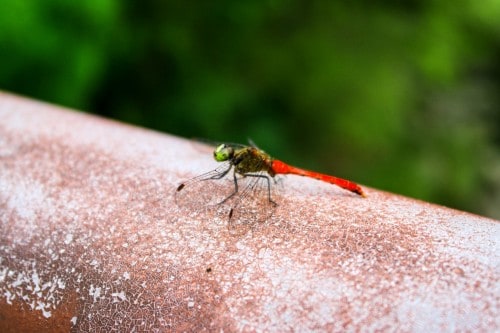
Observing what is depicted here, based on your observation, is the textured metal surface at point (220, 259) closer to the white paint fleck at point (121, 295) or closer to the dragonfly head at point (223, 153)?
the white paint fleck at point (121, 295)

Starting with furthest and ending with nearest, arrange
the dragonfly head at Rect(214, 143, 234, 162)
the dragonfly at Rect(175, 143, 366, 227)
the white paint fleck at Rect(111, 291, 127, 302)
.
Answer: the dragonfly head at Rect(214, 143, 234, 162) → the dragonfly at Rect(175, 143, 366, 227) → the white paint fleck at Rect(111, 291, 127, 302)

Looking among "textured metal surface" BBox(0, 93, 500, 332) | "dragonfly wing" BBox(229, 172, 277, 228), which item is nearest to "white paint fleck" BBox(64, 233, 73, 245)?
"textured metal surface" BBox(0, 93, 500, 332)

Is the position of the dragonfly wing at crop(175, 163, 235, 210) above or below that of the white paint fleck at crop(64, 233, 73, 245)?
above

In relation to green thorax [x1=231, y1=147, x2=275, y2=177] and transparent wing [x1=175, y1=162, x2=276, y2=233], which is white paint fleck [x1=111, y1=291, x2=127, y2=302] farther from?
green thorax [x1=231, y1=147, x2=275, y2=177]

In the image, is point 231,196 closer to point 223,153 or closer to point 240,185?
point 240,185

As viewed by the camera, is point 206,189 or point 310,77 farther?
point 310,77

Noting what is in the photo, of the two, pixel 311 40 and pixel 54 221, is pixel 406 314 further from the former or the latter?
pixel 311 40

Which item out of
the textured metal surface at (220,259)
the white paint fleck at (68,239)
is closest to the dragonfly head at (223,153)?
the textured metal surface at (220,259)

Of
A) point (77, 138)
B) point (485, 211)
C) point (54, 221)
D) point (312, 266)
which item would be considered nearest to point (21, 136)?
point (77, 138)

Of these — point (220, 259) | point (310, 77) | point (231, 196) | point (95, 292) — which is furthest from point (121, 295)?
point (310, 77)
